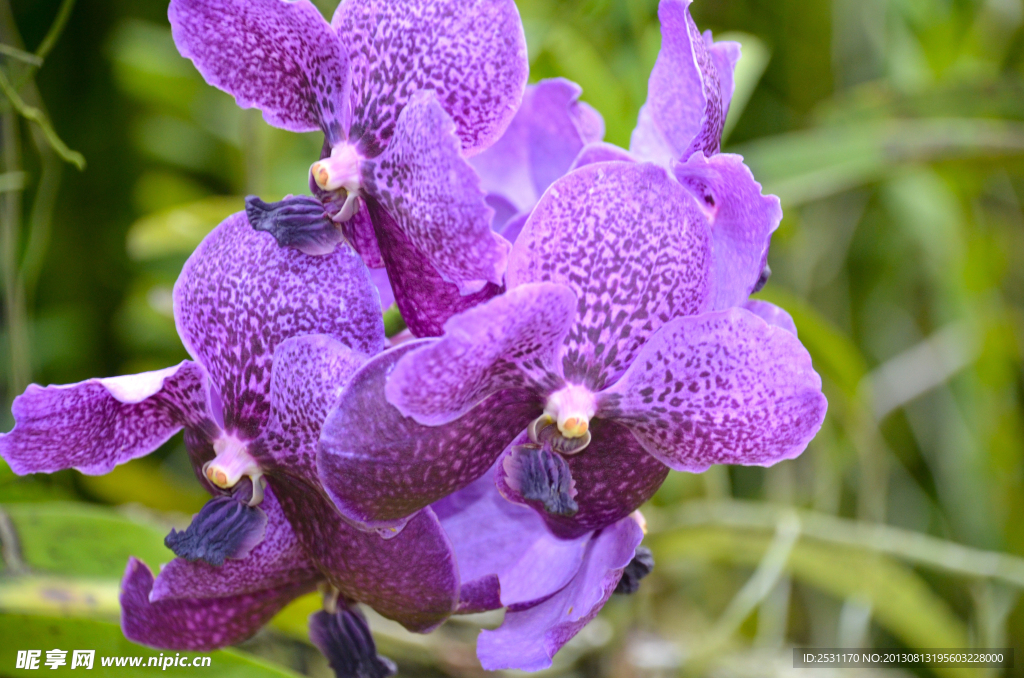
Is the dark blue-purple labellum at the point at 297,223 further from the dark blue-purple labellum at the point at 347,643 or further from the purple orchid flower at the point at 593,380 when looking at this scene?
the dark blue-purple labellum at the point at 347,643

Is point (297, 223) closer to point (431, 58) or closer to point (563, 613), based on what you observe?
point (431, 58)

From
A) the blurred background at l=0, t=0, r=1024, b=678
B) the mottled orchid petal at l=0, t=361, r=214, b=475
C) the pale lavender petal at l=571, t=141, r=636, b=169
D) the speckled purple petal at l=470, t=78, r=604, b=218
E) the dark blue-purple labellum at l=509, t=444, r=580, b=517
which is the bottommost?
the blurred background at l=0, t=0, r=1024, b=678

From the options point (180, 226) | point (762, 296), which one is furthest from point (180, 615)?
point (762, 296)

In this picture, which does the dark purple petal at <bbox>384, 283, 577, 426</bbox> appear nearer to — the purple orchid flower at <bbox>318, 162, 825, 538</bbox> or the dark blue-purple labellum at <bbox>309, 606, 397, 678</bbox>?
the purple orchid flower at <bbox>318, 162, 825, 538</bbox>

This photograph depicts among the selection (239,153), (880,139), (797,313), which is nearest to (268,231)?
(797,313)

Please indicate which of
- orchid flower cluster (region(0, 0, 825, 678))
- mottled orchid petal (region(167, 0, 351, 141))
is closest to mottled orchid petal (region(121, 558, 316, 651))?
orchid flower cluster (region(0, 0, 825, 678))

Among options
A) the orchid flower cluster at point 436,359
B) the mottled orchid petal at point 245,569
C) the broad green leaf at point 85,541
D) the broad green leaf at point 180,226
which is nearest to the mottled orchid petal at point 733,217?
the orchid flower cluster at point 436,359
